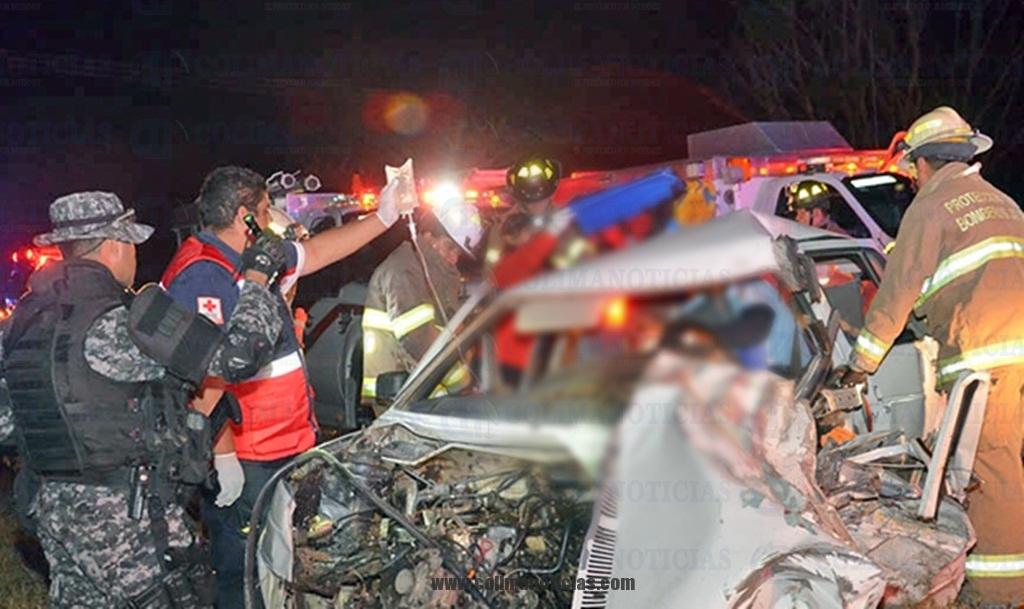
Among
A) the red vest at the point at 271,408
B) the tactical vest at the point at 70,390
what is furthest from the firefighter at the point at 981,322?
the tactical vest at the point at 70,390

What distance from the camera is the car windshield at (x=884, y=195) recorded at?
28.5 ft

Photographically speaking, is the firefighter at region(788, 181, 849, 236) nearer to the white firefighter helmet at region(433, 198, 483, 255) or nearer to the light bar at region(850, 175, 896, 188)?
the light bar at region(850, 175, 896, 188)

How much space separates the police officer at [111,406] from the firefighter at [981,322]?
2.59m

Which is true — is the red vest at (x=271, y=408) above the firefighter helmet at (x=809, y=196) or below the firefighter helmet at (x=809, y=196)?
below

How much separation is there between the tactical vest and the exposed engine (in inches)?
24.7

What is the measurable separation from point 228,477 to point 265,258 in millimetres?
964

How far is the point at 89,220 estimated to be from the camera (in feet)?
11.3

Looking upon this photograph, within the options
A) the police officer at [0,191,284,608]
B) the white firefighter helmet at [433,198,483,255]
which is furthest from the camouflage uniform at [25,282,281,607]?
the white firefighter helmet at [433,198,483,255]

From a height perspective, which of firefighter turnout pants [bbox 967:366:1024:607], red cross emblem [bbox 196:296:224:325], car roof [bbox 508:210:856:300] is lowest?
firefighter turnout pants [bbox 967:366:1024:607]

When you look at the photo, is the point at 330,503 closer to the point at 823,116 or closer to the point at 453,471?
the point at 453,471

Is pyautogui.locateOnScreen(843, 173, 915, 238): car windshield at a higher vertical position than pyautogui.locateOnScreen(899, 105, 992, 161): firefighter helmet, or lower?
lower

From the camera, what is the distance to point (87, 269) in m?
3.33

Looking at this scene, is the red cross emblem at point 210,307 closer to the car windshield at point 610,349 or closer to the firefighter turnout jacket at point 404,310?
the firefighter turnout jacket at point 404,310

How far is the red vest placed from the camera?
13.3 feet
